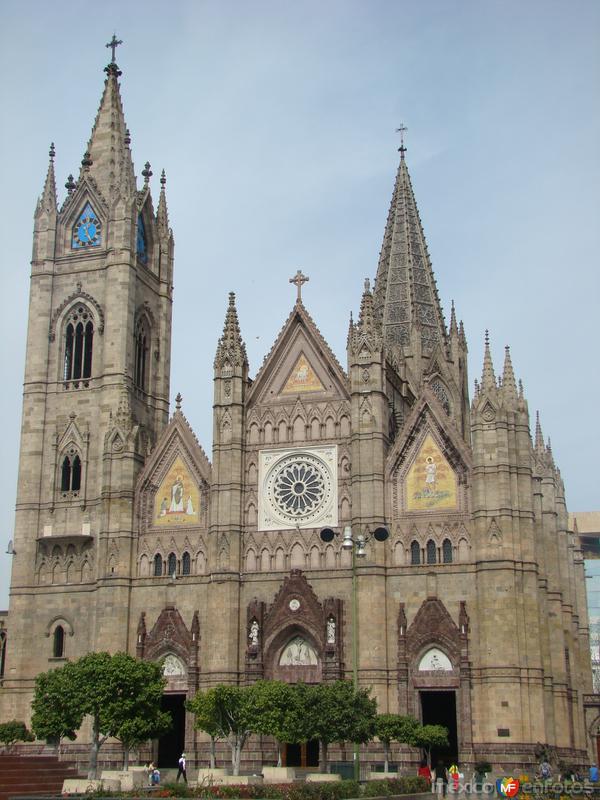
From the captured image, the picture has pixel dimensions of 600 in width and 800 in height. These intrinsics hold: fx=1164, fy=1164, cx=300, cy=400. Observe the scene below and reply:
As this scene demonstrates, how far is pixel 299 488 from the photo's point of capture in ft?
189

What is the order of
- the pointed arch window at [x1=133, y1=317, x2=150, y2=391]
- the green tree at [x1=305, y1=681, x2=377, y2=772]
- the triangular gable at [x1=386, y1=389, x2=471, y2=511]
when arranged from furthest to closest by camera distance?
1. the pointed arch window at [x1=133, y1=317, x2=150, y2=391]
2. the triangular gable at [x1=386, y1=389, x2=471, y2=511]
3. the green tree at [x1=305, y1=681, x2=377, y2=772]

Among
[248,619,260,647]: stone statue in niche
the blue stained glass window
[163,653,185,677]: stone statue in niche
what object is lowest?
[163,653,185,677]: stone statue in niche

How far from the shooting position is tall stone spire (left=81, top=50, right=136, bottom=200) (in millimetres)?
67625

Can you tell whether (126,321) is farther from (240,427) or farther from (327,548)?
(327,548)

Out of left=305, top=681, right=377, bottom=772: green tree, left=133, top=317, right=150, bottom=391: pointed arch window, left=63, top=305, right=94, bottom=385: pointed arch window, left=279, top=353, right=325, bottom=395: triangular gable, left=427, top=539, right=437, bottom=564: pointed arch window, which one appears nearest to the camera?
left=305, top=681, right=377, bottom=772: green tree

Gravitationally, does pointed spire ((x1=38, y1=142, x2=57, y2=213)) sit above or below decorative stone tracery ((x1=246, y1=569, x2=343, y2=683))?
above

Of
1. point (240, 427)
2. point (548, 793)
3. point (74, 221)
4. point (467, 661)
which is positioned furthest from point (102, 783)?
point (74, 221)

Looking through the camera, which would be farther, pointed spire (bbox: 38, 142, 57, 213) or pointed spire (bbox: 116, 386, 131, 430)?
pointed spire (bbox: 38, 142, 57, 213)

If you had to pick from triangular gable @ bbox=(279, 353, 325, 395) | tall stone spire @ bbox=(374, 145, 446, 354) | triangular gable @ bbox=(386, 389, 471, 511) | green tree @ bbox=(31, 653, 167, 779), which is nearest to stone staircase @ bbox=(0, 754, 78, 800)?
green tree @ bbox=(31, 653, 167, 779)

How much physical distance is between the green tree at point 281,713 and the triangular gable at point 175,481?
49.6 feet

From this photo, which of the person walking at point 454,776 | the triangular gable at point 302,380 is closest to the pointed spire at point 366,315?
the triangular gable at point 302,380

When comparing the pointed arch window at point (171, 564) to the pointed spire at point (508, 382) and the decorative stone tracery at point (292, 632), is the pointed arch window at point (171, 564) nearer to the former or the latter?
the decorative stone tracery at point (292, 632)

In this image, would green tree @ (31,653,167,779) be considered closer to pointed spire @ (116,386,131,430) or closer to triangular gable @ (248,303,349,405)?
pointed spire @ (116,386,131,430)

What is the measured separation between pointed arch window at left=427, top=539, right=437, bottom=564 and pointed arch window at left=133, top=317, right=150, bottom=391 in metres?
20.4
